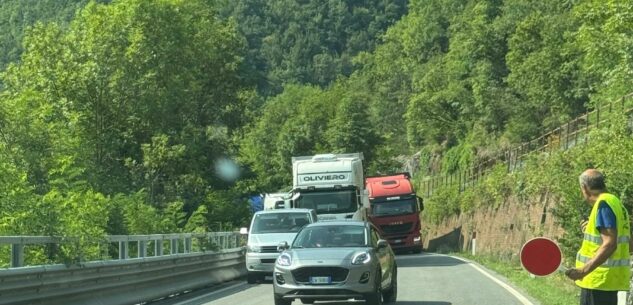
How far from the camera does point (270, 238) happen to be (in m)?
24.6

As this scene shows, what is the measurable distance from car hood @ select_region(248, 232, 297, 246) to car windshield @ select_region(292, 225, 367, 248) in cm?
818

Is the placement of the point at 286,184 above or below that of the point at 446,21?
below

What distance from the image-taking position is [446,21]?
113500mm

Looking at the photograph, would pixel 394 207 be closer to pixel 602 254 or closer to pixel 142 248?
pixel 142 248

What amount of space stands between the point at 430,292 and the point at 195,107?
32058 mm

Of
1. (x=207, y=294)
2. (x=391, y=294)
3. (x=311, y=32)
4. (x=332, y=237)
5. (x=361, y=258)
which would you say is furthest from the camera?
(x=311, y=32)

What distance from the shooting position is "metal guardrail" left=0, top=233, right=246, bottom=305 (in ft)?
40.3

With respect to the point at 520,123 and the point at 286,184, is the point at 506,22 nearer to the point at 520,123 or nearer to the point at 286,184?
the point at 520,123

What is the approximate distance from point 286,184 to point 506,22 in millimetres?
24238

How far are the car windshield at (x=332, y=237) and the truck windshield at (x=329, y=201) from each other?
13.4 metres

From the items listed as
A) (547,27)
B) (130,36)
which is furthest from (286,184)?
(130,36)

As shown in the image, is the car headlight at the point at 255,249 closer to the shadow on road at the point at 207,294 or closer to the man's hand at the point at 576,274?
the shadow on road at the point at 207,294

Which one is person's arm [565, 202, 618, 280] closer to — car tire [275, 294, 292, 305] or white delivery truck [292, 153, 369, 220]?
car tire [275, 294, 292, 305]

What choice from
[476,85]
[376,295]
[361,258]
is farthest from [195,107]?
[376,295]
